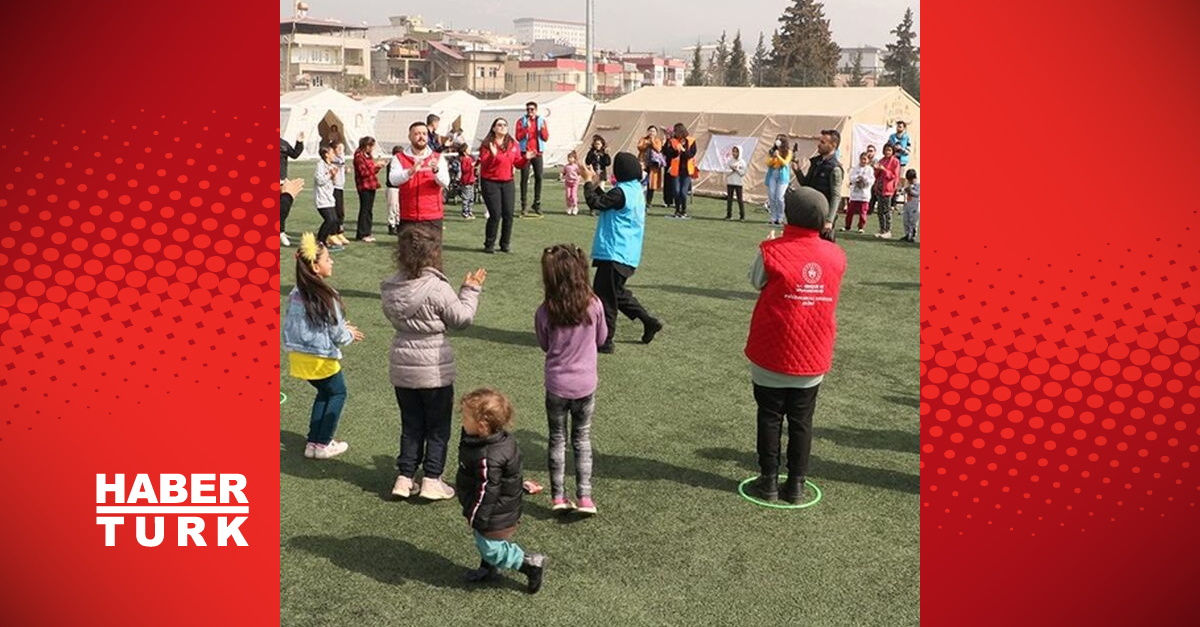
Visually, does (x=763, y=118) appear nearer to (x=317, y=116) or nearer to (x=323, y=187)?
(x=323, y=187)

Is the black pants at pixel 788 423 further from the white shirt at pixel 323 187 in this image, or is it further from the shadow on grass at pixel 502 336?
the white shirt at pixel 323 187

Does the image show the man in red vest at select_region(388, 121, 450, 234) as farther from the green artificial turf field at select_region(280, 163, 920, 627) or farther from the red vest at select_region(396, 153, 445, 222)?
the green artificial turf field at select_region(280, 163, 920, 627)

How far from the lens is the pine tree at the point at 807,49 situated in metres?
74.2

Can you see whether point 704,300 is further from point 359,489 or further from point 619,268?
point 359,489

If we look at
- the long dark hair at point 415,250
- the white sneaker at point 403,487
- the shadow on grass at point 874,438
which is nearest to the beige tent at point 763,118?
the shadow on grass at point 874,438

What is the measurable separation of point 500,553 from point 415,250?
1.69m

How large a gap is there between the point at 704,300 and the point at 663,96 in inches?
614

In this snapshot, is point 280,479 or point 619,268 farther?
point 619,268

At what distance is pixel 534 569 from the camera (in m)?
4.45

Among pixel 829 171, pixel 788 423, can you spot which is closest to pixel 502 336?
pixel 829 171

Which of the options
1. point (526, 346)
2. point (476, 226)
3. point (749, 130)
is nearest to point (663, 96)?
point (749, 130)

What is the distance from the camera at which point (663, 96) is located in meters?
25.5

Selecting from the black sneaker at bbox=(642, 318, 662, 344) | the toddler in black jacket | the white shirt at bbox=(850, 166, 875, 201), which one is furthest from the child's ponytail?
the white shirt at bbox=(850, 166, 875, 201)

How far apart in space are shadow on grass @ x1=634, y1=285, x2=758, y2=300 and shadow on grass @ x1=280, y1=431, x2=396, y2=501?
587 cm
